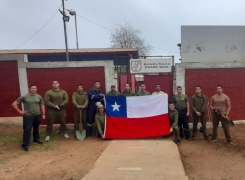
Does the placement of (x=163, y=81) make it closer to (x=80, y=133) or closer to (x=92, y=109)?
(x=92, y=109)

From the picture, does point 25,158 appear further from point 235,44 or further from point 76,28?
point 76,28

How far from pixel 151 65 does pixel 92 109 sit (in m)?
2.55

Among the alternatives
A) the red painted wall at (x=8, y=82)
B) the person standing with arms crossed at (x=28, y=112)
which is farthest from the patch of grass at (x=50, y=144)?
the red painted wall at (x=8, y=82)

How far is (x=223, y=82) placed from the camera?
7797mm

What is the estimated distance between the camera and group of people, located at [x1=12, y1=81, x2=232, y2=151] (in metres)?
5.95

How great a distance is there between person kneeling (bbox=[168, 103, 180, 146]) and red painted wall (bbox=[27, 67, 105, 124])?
2387 mm

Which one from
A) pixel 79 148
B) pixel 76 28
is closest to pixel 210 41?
pixel 79 148

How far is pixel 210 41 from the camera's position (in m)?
8.50

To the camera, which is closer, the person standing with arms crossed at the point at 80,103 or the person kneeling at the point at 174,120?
the person kneeling at the point at 174,120

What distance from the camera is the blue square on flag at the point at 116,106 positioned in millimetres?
6883

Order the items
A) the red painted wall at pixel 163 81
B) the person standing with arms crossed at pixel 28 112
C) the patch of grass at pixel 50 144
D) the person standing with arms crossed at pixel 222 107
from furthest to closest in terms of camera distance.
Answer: the red painted wall at pixel 163 81, the person standing with arms crossed at pixel 222 107, the patch of grass at pixel 50 144, the person standing with arms crossed at pixel 28 112

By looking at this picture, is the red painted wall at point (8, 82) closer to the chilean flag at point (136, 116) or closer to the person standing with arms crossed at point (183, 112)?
the chilean flag at point (136, 116)

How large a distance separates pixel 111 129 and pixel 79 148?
1.18m

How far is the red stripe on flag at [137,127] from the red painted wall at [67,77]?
145 centimetres
